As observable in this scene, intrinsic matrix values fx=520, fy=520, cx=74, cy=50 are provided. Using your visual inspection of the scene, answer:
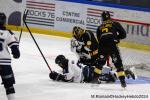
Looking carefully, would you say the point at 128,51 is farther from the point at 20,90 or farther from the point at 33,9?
the point at 20,90

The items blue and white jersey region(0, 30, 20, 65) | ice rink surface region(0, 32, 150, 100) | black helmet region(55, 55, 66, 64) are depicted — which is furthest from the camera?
black helmet region(55, 55, 66, 64)

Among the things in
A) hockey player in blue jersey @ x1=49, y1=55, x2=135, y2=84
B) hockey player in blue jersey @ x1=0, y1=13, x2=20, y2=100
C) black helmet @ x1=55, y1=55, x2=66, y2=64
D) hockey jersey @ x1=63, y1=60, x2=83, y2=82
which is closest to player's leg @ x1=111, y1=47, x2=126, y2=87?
hockey player in blue jersey @ x1=49, y1=55, x2=135, y2=84

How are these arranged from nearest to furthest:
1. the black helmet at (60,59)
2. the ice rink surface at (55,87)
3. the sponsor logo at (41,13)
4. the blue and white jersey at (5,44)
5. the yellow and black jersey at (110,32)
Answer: the blue and white jersey at (5,44) → the ice rink surface at (55,87) → the yellow and black jersey at (110,32) → the black helmet at (60,59) → the sponsor logo at (41,13)

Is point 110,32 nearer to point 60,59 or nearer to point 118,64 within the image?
point 118,64

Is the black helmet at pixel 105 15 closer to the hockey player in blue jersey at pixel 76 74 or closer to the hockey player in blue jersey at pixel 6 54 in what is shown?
the hockey player in blue jersey at pixel 76 74

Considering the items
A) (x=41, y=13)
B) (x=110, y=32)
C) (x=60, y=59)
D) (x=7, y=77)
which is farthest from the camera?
(x=41, y=13)

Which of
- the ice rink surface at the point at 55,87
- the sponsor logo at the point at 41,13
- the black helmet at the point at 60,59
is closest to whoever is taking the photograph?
the ice rink surface at the point at 55,87

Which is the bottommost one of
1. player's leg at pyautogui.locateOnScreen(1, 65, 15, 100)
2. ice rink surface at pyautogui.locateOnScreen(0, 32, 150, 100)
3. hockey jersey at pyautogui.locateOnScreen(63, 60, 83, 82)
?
ice rink surface at pyautogui.locateOnScreen(0, 32, 150, 100)

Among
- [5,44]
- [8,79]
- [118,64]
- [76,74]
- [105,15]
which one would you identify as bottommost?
[76,74]

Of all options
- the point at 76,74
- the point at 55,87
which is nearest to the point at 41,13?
the point at 76,74

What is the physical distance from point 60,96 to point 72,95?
0.21 meters

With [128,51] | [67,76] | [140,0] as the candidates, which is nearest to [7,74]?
[67,76]

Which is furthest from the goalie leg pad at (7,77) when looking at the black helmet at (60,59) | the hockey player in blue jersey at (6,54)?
the black helmet at (60,59)

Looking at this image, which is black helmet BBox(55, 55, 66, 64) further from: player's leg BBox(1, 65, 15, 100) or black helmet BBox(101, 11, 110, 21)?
player's leg BBox(1, 65, 15, 100)
